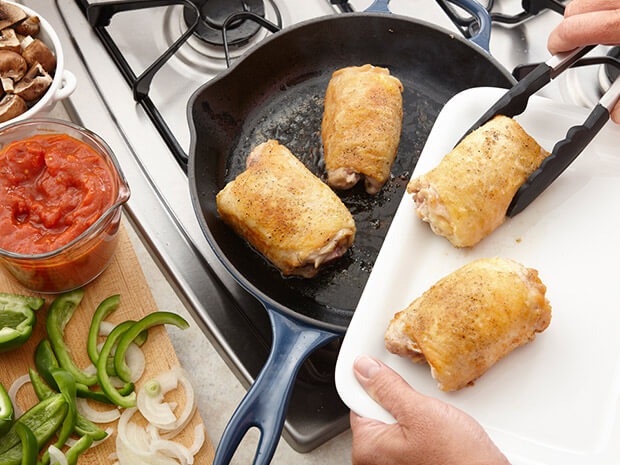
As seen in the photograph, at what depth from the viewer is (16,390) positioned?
1.35 metres

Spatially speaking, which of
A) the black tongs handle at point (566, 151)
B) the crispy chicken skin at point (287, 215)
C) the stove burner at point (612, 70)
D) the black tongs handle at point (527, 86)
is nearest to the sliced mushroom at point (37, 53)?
the crispy chicken skin at point (287, 215)

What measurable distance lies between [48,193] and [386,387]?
97 cm

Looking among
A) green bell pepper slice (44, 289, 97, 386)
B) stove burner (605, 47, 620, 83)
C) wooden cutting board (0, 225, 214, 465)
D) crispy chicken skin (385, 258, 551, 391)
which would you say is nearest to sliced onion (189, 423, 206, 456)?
wooden cutting board (0, 225, 214, 465)

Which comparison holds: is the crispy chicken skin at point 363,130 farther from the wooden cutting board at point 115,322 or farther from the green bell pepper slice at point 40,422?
the green bell pepper slice at point 40,422

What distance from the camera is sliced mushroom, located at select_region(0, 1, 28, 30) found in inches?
60.0

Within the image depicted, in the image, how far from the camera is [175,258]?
158 cm

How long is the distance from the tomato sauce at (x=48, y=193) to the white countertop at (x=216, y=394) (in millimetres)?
343

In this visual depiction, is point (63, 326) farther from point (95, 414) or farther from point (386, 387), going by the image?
point (386, 387)

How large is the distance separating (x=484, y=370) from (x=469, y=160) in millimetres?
469

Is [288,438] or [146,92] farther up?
[146,92]

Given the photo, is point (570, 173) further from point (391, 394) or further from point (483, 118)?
point (391, 394)

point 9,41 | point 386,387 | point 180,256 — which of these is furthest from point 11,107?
point 386,387

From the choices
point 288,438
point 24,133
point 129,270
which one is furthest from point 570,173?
point 24,133

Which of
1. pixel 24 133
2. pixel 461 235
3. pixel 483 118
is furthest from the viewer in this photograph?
pixel 24 133
